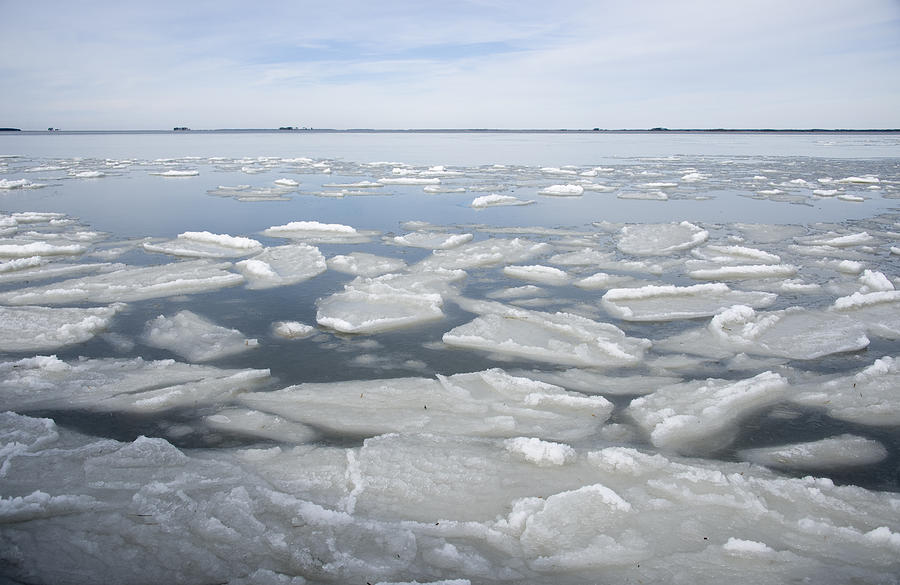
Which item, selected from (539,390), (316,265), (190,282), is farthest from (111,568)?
(316,265)

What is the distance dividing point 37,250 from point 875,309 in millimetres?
9370

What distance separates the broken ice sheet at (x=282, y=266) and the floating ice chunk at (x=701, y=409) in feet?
13.4

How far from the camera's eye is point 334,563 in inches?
84.8

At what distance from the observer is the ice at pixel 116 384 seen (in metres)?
3.45

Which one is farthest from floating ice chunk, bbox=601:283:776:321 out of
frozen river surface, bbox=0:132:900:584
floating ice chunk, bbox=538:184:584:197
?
floating ice chunk, bbox=538:184:584:197

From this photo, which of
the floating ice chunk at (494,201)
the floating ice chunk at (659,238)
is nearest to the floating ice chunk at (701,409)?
the floating ice chunk at (659,238)

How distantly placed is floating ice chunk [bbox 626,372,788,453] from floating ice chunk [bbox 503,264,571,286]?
2748 mm

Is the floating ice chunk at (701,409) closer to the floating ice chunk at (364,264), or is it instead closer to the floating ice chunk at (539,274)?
the floating ice chunk at (539,274)

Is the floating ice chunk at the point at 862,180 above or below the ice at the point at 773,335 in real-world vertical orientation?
above

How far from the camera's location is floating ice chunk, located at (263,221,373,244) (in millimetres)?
8789

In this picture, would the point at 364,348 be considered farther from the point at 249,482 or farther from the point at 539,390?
the point at 249,482

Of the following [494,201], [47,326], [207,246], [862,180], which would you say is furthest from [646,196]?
[47,326]

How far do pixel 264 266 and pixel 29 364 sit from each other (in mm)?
2845

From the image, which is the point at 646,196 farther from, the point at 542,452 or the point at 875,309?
the point at 542,452
